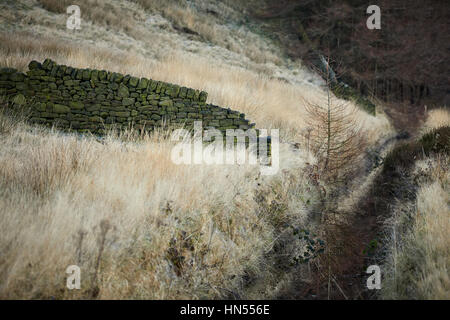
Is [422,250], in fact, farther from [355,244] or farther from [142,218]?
[142,218]

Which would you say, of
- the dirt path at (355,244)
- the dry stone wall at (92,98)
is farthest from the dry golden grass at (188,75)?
the dirt path at (355,244)

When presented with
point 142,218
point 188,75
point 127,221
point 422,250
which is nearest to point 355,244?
point 422,250

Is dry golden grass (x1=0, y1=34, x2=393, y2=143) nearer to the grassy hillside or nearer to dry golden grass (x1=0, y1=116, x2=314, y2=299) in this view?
the grassy hillside

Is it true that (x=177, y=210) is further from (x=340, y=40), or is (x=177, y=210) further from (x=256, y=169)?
(x=340, y=40)

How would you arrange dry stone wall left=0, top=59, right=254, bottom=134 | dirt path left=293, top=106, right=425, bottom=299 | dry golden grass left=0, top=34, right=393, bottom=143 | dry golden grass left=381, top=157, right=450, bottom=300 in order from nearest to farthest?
1. dry golden grass left=381, top=157, right=450, bottom=300
2. dirt path left=293, top=106, right=425, bottom=299
3. dry stone wall left=0, top=59, right=254, bottom=134
4. dry golden grass left=0, top=34, right=393, bottom=143

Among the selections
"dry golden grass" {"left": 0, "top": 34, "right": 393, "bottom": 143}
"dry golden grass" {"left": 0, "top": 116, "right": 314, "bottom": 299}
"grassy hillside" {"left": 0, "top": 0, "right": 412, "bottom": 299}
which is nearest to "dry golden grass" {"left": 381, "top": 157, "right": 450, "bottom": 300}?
"grassy hillside" {"left": 0, "top": 0, "right": 412, "bottom": 299}
